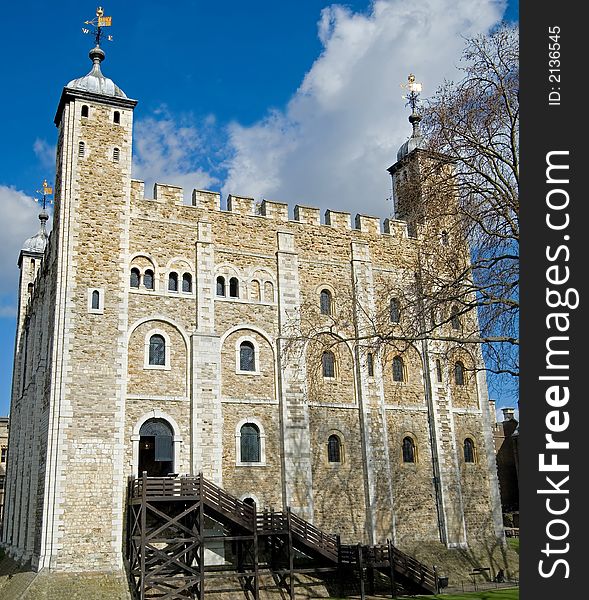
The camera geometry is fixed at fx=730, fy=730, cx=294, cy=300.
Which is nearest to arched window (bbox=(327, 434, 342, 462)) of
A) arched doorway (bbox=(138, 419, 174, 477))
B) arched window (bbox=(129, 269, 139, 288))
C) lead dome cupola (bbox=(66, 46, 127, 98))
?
arched doorway (bbox=(138, 419, 174, 477))

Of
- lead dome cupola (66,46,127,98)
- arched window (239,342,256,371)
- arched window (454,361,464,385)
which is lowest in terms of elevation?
arched window (454,361,464,385)

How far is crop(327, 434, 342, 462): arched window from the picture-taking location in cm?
2534

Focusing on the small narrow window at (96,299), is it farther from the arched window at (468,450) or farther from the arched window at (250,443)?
the arched window at (468,450)

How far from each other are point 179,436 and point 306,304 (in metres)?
6.67

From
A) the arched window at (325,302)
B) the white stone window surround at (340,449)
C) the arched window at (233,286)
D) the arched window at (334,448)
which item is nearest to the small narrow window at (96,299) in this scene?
the arched window at (233,286)

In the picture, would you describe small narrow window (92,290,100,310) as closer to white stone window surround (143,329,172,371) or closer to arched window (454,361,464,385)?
white stone window surround (143,329,172,371)

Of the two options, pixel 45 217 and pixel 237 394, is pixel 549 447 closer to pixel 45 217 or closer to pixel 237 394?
pixel 237 394

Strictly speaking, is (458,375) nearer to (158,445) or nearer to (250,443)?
(250,443)

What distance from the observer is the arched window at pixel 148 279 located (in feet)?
78.7

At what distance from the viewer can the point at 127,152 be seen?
81.1 ft

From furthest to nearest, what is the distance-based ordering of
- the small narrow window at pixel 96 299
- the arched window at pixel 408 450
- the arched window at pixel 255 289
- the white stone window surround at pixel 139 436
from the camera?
the arched window at pixel 408 450 → the arched window at pixel 255 289 → the small narrow window at pixel 96 299 → the white stone window surround at pixel 139 436

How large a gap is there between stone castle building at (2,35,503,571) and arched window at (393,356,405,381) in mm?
76

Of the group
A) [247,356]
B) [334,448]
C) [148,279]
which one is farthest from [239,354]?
[334,448]

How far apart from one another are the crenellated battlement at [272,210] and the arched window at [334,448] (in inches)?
312
